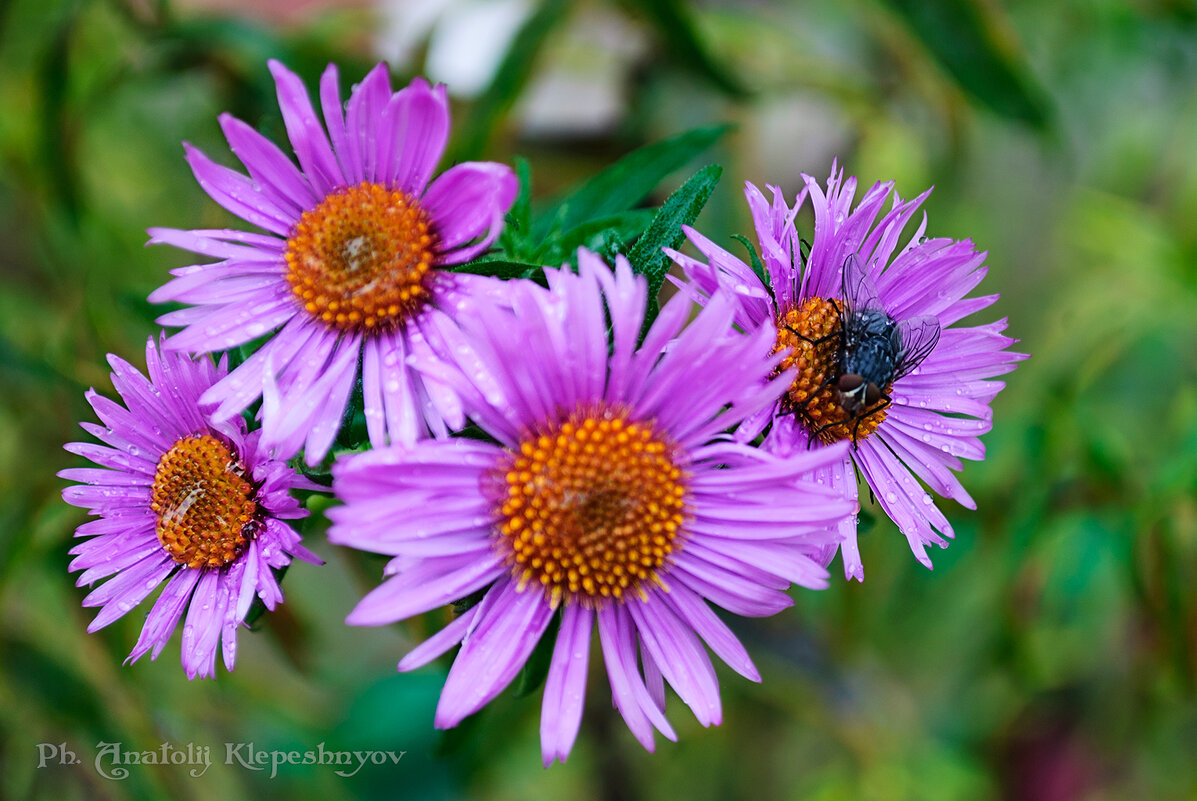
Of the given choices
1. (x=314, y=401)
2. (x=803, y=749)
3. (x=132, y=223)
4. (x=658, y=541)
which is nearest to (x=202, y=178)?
(x=314, y=401)

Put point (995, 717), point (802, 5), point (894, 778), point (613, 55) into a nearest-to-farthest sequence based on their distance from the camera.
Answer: point (894, 778), point (613, 55), point (995, 717), point (802, 5)

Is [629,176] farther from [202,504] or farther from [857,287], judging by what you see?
[202,504]

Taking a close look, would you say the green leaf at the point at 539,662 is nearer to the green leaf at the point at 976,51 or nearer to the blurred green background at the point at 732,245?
the blurred green background at the point at 732,245

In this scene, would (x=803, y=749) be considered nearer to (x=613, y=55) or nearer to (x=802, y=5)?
(x=613, y=55)

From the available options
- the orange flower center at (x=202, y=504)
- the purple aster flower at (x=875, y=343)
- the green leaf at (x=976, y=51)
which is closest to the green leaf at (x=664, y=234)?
the purple aster flower at (x=875, y=343)

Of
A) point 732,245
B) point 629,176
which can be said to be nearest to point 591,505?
point 629,176
